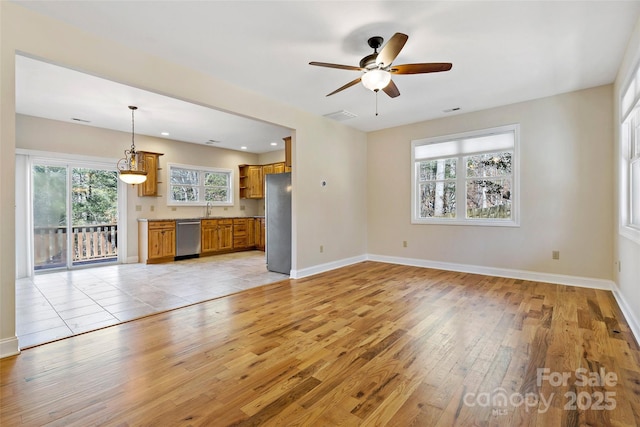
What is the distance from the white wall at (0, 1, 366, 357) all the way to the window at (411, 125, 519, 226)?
4.14ft

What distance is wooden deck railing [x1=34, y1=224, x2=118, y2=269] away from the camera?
535 centimetres

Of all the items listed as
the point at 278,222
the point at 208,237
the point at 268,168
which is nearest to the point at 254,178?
the point at 268,168

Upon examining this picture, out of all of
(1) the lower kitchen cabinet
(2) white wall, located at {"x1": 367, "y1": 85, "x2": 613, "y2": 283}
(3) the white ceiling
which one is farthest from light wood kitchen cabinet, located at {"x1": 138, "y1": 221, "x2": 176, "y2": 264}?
(2) white wall, located at {"x1": 367, "y1": 85, "x2": 613, "y2": 283}

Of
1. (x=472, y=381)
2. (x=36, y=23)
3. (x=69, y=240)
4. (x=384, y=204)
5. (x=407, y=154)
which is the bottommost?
(x=472, y=381)

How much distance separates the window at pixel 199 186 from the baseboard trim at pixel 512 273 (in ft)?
15.6

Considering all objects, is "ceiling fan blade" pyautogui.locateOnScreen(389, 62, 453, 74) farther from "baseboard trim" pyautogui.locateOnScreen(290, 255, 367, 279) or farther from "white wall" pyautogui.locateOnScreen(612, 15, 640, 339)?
"baseboard trim" pyautogui.locateOnScreen(290, 255, 367, 279)

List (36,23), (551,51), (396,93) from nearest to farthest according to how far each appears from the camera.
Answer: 1. (36,23)
2. (551,51)
3. (396,93)

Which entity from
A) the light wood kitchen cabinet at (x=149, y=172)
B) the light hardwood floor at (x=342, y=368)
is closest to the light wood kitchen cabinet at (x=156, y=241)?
the light wood kitchen cabinet at (x=149, y=172)

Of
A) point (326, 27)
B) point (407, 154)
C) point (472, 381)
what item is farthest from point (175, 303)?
point (407, 154)

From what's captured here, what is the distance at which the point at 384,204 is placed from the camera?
610 cm

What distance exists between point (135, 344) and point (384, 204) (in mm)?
4853

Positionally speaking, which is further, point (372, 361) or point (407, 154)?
point (407, 154)

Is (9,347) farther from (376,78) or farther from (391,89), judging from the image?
(391,89)

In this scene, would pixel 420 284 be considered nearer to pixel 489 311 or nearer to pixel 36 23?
pixel 489 311
